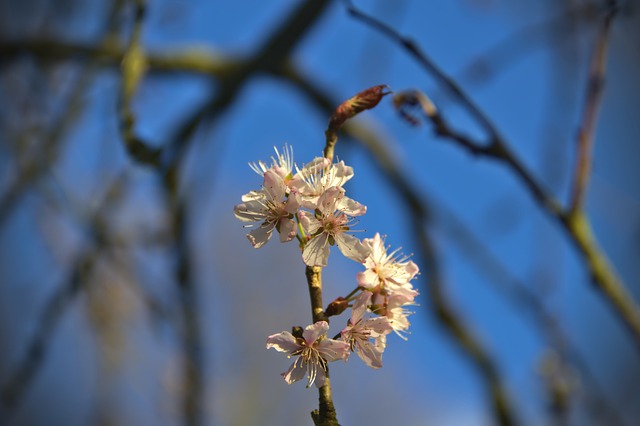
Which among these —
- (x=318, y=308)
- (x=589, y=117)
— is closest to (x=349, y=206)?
(x=318, y=308)

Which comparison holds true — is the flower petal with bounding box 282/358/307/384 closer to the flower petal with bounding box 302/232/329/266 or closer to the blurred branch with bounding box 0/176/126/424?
the flower petal with bounding box 302/232/329/266

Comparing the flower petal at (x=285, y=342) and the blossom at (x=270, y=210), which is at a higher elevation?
the blossom at (x=270, y=210)

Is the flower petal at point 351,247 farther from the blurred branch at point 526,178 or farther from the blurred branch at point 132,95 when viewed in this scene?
the blurred branch at point 132,95

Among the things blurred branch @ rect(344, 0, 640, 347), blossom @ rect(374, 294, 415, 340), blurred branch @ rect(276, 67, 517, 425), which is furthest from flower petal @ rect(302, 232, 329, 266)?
blurred branch @ rect(276, 67, 517, 425)

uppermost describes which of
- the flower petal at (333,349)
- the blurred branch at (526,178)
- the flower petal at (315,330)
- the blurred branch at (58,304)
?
the blurred branch at (58,304)

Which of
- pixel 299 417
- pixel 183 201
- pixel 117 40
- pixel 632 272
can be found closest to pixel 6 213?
pixel 183 201

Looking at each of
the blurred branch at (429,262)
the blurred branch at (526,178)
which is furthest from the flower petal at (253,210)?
the blurred branch at (429,262)

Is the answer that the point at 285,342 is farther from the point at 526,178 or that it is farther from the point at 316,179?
the point at 526,178
